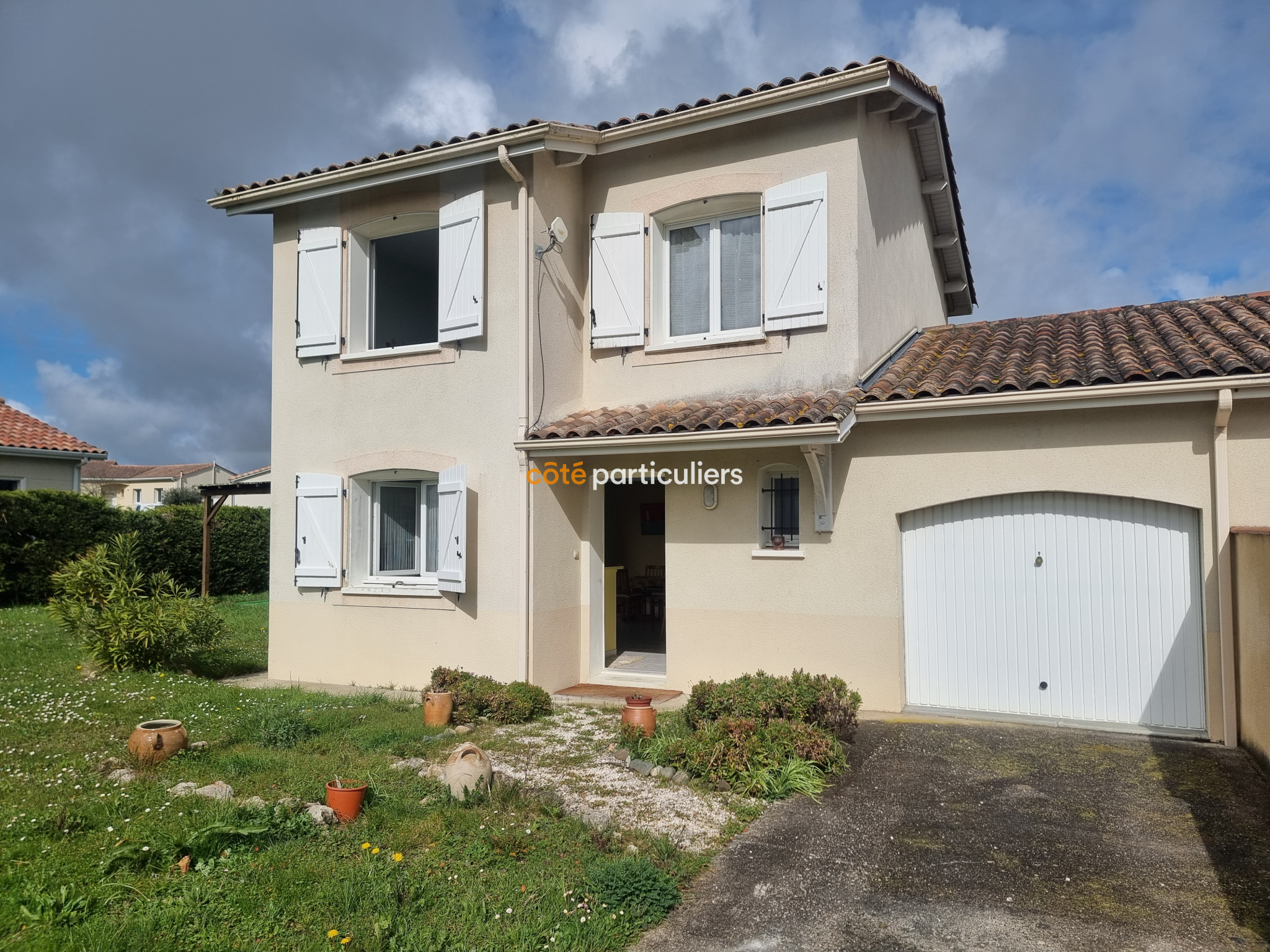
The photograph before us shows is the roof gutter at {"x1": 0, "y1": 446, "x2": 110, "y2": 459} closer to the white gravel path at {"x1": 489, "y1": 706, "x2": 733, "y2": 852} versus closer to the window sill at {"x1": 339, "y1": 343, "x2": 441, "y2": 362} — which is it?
the window sill at {"x1": 339, "y1": 343, "x2": 441, "y2": 362}

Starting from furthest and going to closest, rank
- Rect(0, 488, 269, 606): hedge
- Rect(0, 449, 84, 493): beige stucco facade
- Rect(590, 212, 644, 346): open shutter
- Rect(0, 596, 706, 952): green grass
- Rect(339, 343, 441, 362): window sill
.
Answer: Rect(0, 449, 84, 493): beige stucco facade
Rect(0, 488, 269, 606): hedge
Rect(339, 343, 441, 362): window sill
Rect(590, 212, 644, 346): open shutter
Rect(0, 596, 706, 952): green grass

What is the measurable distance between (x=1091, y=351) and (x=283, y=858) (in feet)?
27.5

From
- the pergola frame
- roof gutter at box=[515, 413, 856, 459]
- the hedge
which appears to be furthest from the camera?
the hedge

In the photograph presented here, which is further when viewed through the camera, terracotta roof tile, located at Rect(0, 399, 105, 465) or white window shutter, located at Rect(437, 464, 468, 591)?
terracotta roof tile, located at Rect(0, 399, 105, 465)

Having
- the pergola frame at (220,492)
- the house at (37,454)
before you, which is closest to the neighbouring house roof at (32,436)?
the house at (37,454)

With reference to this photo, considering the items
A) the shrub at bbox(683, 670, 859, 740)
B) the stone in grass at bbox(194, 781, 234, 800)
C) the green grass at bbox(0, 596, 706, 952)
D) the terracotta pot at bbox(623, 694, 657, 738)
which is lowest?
the green grass at bbox(0, 596, 706, 952)

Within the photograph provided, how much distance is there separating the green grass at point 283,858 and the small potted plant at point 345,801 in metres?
0.10

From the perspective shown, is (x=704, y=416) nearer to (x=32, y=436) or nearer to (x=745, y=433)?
(x=745, y=433)

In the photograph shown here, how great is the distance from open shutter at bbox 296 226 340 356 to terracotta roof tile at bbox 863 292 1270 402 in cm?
692

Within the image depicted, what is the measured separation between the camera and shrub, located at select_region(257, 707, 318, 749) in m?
7.54

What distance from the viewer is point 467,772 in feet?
20.3

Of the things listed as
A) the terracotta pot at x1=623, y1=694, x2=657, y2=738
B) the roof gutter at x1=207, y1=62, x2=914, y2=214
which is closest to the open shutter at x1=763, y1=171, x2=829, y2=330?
the roof gutter at x1=207, y1=62, x2=914, y2=214

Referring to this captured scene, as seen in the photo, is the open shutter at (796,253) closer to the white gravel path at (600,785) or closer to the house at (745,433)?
the house at (745,433)

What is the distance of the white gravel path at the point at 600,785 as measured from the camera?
5.79m
